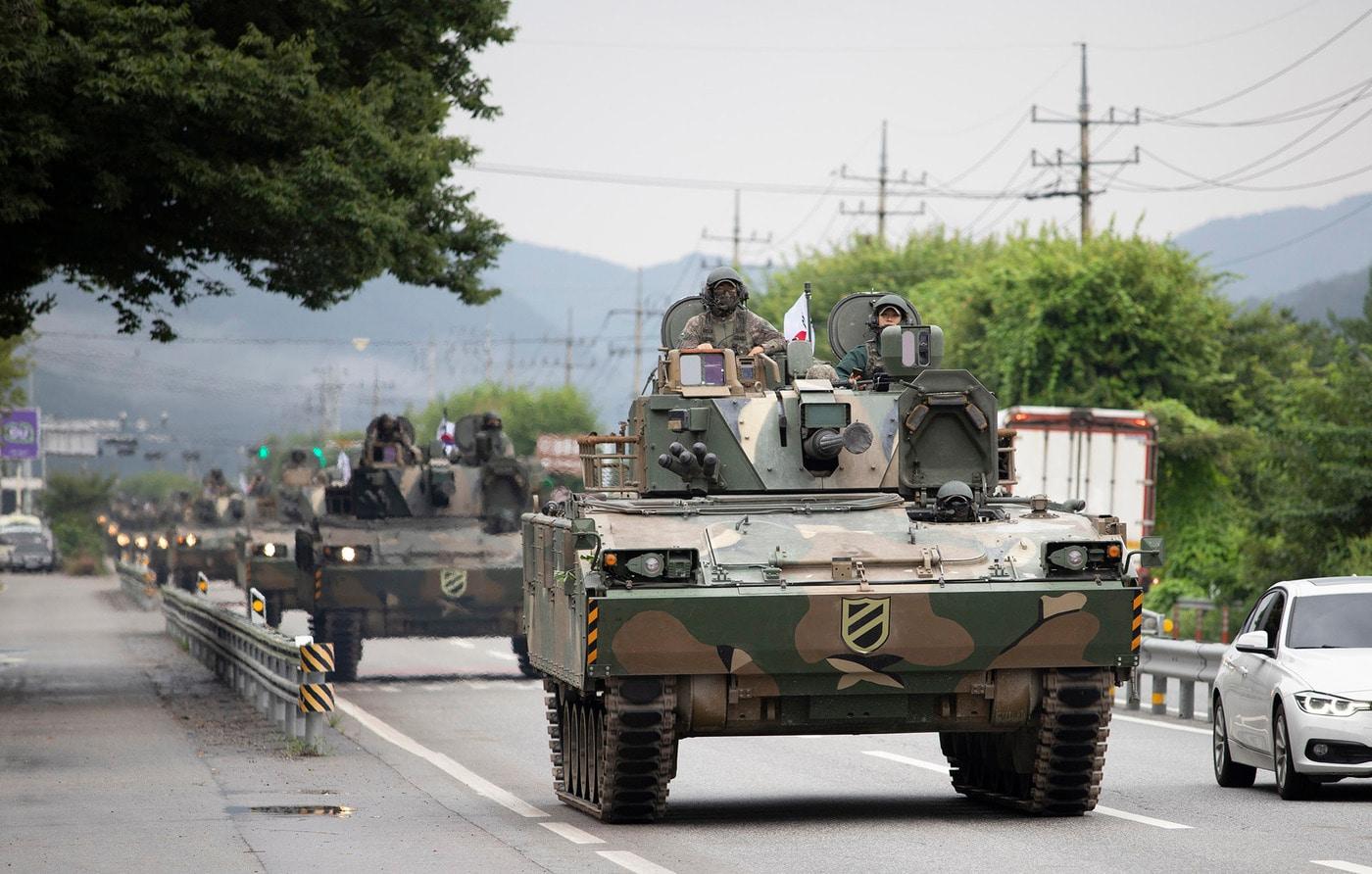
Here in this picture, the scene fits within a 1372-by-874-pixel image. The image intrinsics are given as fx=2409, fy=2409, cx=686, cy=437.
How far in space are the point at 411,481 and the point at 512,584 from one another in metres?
2.81

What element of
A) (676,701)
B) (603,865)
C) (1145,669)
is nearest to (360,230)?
(1145,669)

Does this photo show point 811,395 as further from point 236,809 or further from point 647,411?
point 236,809

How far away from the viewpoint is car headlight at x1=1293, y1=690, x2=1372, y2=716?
1426 cm

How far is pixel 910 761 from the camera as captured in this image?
59.7ft

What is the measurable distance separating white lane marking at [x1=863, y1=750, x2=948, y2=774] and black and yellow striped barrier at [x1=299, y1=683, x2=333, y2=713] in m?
4.28

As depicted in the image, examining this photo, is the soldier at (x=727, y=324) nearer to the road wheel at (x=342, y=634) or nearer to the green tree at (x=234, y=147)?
the green tree at (x=234, y=147)

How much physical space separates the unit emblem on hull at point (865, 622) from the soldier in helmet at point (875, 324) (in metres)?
3.47

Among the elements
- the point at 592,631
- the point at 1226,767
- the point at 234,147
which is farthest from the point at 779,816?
the point at 234,147

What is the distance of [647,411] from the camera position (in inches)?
601

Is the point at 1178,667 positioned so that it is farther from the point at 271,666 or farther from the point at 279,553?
the point at 279,553

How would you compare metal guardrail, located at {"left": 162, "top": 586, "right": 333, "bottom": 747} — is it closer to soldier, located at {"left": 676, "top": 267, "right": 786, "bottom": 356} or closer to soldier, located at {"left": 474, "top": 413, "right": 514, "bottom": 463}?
soldier, located at {"left": 474, "top": 413, "right": 514, "bottom": 463}

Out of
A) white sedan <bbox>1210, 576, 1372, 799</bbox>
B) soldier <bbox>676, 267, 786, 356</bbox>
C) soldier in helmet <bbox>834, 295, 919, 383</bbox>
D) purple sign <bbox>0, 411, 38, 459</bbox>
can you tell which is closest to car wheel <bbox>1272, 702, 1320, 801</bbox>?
white sedan <bbox>1210, 576, 1372, 799</bbox>

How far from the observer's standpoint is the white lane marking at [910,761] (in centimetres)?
1750

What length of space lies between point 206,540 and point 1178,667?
32404 millimetres
